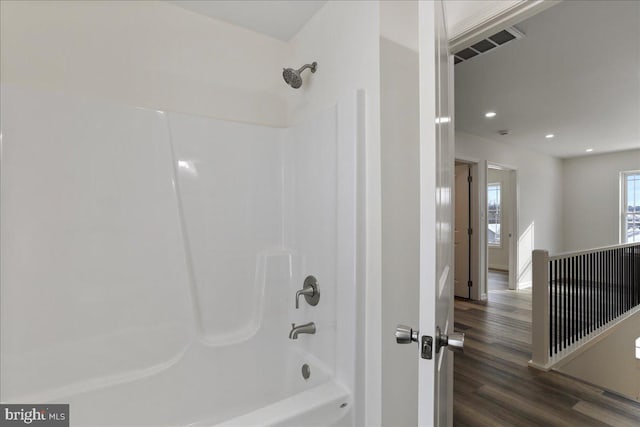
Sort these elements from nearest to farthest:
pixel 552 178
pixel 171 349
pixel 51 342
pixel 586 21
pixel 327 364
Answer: pixel 51 342
pixel 327 364
pixel 171 349
pixel 586 21
pixel 552 178

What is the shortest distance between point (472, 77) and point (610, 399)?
2780mm

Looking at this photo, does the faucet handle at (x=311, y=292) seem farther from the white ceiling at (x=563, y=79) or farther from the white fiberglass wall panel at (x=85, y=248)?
the white ceiling at (x=563, y=79)

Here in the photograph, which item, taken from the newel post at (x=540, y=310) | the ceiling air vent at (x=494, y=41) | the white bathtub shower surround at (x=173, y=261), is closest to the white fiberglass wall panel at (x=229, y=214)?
the white bathtub shower surround at (x=173, y=261)

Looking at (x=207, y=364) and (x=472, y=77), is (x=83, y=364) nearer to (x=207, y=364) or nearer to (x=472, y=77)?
(x=207, y=364)

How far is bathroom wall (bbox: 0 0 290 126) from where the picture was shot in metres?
1.40

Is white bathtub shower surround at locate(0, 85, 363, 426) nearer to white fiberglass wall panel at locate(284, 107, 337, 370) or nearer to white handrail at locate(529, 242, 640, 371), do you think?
white fiberglass wall panel at locate(284, 107, 337, 370)

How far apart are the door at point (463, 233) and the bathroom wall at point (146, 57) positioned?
378 centimetres

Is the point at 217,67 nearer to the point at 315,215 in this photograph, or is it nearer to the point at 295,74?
the point at 295,74

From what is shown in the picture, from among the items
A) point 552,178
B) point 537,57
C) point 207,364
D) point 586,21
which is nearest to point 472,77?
point 537,57

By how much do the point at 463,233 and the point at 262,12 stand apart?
425cm

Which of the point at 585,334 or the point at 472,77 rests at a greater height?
the point at 472,77

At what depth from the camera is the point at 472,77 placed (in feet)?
9.42

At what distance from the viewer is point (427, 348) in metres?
0.72

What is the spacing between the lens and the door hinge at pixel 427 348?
0.72 meters
